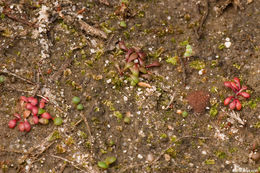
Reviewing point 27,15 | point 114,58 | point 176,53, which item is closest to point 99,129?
point 114,58

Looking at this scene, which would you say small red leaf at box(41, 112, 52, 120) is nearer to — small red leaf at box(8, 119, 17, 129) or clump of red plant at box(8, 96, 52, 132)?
clump of red plant at box(8, 96, 52, 132)

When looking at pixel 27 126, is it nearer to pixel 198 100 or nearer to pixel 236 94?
pixel 198 100

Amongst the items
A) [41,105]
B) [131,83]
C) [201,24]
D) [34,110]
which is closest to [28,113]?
[34,110]

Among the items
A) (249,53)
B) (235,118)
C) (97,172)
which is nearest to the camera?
(97,172)

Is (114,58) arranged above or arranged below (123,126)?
above

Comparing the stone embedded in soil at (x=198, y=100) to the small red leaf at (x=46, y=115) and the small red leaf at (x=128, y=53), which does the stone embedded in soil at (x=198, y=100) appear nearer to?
the small red leaf at (x=128, y=53)

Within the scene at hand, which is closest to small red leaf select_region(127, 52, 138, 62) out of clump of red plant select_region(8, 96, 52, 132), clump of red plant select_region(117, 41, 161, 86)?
clump of red plant select_region(117, 41, 161, 86)

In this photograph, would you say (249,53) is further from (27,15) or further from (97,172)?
(27,15)
